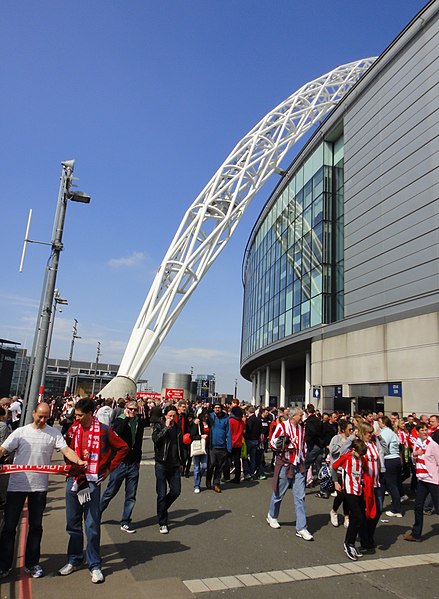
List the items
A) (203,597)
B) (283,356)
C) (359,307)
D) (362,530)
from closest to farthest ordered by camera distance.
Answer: (203,597) → (362,530) → (359,307) → (283,356)

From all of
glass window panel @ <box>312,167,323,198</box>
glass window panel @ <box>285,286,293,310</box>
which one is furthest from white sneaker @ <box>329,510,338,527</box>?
glass window panel @ <box>285,286,293,310</box>

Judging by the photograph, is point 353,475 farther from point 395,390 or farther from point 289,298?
point 289,298

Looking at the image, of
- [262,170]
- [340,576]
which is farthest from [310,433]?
[262,170]

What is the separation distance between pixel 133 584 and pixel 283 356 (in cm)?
3182

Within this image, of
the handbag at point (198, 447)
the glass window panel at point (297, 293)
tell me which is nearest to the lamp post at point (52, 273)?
the handbag at point (198, 447)

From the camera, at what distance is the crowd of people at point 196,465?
4816 mm

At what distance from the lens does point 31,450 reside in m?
4.89

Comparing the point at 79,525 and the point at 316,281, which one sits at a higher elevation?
the point at 316,281

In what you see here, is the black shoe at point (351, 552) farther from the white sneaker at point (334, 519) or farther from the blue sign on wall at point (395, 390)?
the blue sign on wall at point (395, 390)

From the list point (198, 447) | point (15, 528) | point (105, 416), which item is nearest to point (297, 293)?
point (198, 447)

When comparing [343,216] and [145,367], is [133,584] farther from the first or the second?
[343,216]

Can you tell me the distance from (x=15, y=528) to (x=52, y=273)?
6942 mm

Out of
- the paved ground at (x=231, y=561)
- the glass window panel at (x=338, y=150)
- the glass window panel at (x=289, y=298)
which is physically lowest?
the paved ground at (x=231, y=561)

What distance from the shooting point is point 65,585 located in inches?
177
